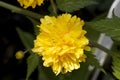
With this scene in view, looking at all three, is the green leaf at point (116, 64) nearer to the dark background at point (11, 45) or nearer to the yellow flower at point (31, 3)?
the yellow flower at point (31, 3)

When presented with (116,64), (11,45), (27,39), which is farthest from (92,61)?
(11,45)

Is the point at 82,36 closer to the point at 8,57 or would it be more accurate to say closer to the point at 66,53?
the point at 66,53

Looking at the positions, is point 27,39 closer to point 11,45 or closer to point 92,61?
point 11,45

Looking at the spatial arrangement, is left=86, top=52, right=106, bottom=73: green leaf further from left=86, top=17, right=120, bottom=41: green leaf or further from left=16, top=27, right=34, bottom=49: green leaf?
left=16, top=27, right=34, bottom=49: green leaf

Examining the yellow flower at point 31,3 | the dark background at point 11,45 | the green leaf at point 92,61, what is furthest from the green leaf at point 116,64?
the dark background at point 11,45

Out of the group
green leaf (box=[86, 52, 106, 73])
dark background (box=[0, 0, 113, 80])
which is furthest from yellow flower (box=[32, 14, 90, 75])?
dark background (box=[0, 0, 113, 80])

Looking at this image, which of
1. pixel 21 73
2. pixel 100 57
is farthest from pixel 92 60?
pixel 21 73
